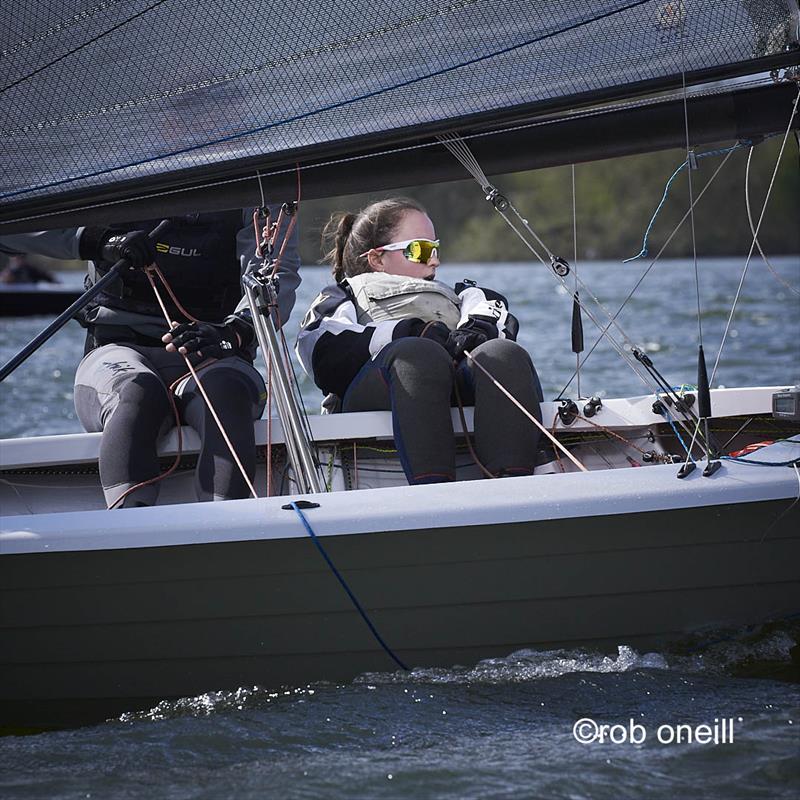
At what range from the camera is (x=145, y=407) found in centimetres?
277

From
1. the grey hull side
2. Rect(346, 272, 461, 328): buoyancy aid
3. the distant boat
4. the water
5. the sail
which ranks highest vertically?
the distant boat

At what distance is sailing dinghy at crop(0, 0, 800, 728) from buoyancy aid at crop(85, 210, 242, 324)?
311mm

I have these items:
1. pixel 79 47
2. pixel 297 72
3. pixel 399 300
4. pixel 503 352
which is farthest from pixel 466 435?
pixel 79 47

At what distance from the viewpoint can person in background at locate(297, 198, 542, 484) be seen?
270cm

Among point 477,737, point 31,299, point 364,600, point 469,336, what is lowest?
point 477,737

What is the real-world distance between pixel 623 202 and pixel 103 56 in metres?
53.3

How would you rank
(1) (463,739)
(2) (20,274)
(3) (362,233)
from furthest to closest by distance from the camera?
1. (2) (20,274)
2. (3) (362,233)
3. (1) (463,739)

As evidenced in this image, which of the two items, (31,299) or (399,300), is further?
(31,299)

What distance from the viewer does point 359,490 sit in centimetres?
248

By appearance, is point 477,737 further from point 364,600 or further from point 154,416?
point 154,416

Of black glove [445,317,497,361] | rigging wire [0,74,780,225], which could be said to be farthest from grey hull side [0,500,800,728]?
rigging wire [0,74,780,225]

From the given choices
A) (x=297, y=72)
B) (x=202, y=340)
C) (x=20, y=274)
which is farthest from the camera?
(x=20, y=274)

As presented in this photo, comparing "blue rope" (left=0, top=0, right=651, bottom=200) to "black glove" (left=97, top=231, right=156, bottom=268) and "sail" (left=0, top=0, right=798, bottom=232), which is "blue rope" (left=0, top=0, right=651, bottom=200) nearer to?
"sail" (left=0, top=0, right=798, bottom=232)

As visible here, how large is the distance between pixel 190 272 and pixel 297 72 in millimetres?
646
